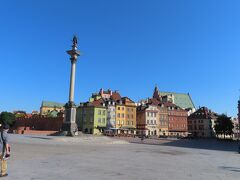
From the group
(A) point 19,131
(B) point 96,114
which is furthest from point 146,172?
(B) point 96,114

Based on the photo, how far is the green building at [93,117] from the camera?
9262 centimetres

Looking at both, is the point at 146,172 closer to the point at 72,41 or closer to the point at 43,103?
the point at 72,41

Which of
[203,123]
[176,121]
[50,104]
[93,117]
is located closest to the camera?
[93,117]

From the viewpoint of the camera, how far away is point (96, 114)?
9288cm

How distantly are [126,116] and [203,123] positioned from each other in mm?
39319

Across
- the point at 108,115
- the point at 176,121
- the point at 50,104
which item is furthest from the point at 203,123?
the point at 50,104

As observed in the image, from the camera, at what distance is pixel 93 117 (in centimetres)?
9238

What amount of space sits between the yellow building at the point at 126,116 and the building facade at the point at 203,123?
31498mm

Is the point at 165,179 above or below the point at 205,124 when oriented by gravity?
below

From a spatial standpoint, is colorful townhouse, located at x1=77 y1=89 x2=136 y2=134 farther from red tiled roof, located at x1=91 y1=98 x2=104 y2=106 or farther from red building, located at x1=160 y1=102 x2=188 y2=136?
red building, located at x1=160 y1=102 x2=188 y2=136

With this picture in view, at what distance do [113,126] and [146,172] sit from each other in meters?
85.8

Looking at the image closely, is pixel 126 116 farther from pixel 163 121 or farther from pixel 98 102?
pixel 163 121

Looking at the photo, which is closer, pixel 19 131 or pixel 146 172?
pixel 146 172

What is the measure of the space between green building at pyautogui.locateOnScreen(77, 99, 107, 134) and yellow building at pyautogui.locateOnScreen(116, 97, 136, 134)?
5721mm
